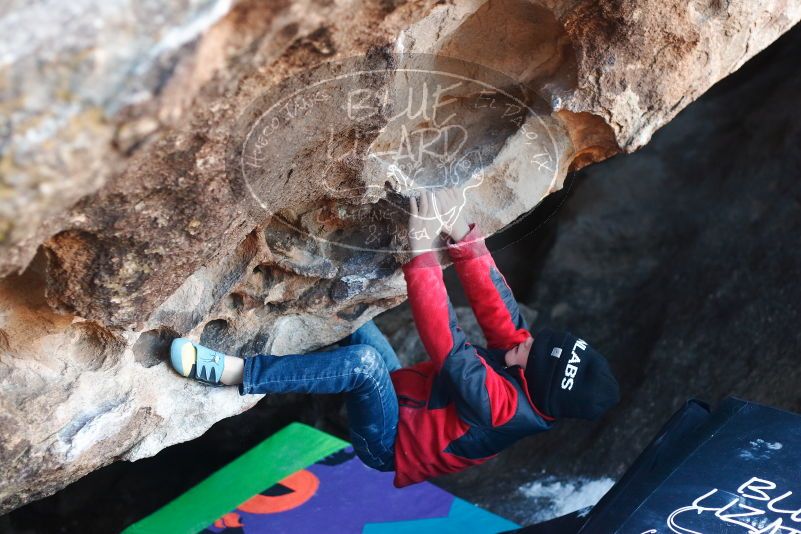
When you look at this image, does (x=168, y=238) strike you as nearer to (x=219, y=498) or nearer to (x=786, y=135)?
(x=219, y=498)

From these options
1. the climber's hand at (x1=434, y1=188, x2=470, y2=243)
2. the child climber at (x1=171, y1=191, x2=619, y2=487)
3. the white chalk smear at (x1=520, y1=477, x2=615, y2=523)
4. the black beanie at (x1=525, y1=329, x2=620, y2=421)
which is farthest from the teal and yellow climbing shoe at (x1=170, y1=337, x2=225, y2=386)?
the white chalk smear at (x1=520, y1=477, x2=615, y2=523)

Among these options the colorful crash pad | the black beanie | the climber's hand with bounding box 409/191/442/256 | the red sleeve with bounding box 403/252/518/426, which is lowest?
the colorful crash pad

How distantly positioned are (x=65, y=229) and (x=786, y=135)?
210 cm

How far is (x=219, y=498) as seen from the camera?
6.59 feet

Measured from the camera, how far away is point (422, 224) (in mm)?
1499

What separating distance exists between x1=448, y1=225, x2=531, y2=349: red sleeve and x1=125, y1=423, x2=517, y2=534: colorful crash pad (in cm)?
44

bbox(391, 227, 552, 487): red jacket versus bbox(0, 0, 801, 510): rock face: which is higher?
bbox(0, 0, 801, 510): rock face

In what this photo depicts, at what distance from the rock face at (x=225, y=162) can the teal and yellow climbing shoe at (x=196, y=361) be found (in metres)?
0.03

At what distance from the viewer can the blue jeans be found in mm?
1587

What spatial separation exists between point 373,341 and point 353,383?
0.89 ft

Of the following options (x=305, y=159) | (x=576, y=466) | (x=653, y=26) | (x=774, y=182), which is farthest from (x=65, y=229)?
(x=774, y=182)

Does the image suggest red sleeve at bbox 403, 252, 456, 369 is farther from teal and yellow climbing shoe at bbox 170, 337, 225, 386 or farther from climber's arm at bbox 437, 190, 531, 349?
teal and yellow climbing shoe at bbox 170, 337, 225, 386

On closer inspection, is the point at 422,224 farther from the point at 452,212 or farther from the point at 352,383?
the point at 352,383

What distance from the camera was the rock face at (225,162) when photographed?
708mm
